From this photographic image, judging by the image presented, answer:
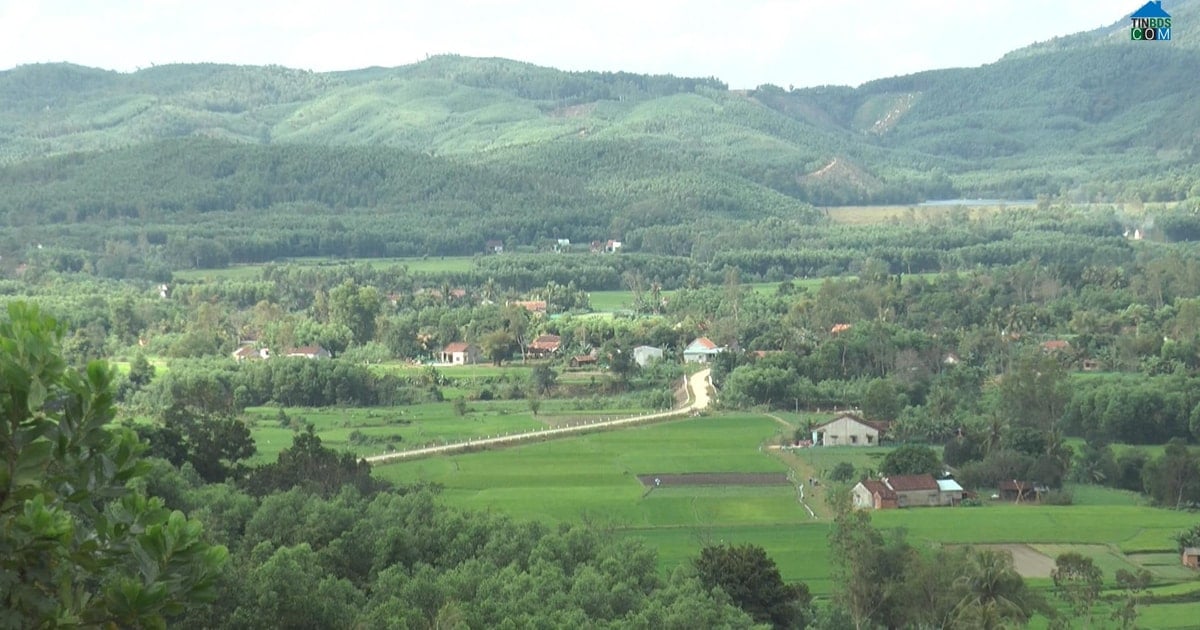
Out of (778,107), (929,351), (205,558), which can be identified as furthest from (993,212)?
(205,558)

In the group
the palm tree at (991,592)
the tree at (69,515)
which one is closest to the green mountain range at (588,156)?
the palm tree at (991,592)

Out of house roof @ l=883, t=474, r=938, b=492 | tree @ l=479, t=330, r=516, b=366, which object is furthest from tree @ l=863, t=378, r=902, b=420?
tree @ l=479, t=330, r=516, b=366

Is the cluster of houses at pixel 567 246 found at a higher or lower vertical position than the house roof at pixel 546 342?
higher

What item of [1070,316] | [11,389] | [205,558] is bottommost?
[1070,316]

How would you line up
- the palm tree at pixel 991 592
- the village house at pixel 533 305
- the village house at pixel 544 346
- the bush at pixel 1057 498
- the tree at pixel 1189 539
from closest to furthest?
the palm tree at pixel 991 592, the tree at pixel 1189 539, the bush at pixel 1057 498, the village house at pixel 544 346, the village house at pixel 533 305

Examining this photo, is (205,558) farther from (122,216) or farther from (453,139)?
(453,139)

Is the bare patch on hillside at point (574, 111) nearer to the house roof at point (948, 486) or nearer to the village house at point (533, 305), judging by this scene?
the village house at point (533, 305)

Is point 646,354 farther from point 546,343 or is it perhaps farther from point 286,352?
point 286,352
